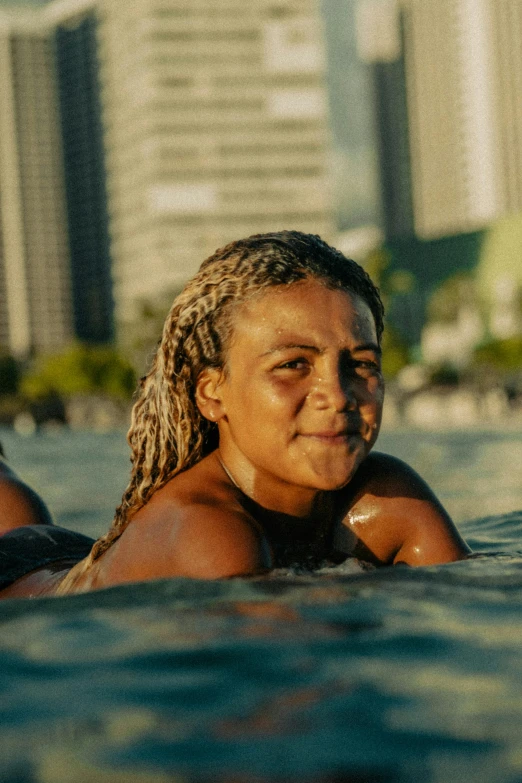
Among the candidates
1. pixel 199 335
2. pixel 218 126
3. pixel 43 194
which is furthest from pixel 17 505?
pixel 43 194

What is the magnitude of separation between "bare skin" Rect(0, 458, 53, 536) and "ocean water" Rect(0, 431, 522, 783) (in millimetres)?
1154

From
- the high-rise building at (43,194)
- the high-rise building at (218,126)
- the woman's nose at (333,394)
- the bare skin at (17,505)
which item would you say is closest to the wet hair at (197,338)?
the woman's nose at (333,394)

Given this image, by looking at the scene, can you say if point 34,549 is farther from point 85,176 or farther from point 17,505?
point 85,176

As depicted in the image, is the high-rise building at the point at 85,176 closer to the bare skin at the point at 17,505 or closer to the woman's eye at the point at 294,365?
the bare skin at the point at 17,505

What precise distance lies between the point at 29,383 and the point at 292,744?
383 feet

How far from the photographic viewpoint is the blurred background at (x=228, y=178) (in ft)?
364

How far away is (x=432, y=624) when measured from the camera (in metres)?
2.72

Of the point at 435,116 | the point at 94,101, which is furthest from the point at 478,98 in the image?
the point at 94,101

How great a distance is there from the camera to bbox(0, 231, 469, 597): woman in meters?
3.15

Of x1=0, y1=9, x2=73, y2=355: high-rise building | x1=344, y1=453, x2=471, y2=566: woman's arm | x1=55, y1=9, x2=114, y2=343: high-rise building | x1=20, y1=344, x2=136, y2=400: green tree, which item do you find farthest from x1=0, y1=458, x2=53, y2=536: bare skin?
x1=0, y1=9, x2=73, y2=355: high-rise building

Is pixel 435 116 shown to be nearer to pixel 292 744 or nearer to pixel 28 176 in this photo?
pixel 28 176

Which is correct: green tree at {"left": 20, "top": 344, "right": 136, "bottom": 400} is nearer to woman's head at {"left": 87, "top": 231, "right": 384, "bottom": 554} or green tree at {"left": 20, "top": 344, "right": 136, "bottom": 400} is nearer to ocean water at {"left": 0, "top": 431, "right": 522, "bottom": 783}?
woman's head at {"left": 87, "top": 231, "right": 384, "bottom": 554}

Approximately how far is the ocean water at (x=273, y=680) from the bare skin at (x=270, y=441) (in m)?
0.11

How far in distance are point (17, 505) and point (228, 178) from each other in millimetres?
128040
